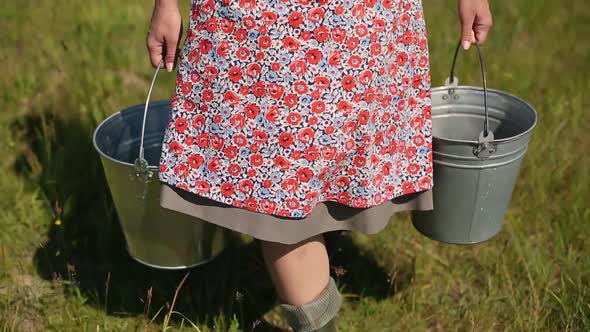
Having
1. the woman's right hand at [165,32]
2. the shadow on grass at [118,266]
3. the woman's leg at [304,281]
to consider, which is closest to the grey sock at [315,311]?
the woman's leg at [304,281]

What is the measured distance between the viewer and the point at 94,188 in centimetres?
255

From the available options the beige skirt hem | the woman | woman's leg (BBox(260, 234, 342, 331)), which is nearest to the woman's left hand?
the woman

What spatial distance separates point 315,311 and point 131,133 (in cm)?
84

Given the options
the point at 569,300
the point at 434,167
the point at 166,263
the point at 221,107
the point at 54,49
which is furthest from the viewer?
the point at 54,49

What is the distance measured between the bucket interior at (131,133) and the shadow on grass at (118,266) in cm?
23

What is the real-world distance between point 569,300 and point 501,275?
9.3 inches

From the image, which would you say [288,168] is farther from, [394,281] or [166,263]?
[394,281]

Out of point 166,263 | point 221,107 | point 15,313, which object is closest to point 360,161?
point 221,107

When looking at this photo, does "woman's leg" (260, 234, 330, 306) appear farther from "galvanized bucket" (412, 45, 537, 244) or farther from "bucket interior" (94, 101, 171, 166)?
"bucket interior" (94, 101, 171, 166)

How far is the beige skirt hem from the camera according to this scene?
60.5 inches

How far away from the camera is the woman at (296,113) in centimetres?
142

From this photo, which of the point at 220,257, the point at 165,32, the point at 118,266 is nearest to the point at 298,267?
the point at 165,32

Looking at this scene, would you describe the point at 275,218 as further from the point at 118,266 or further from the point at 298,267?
the point at 118,266

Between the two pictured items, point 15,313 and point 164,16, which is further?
point 15,313
